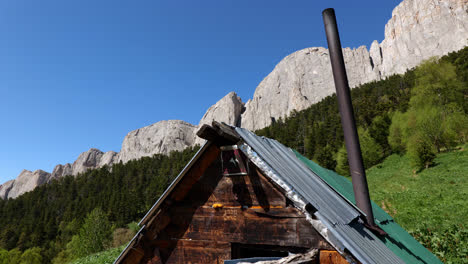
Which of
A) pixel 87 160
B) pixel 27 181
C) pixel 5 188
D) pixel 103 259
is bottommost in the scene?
pixel 103 259

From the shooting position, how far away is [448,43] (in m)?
118

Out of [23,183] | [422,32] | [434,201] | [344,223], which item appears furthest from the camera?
[23,183]

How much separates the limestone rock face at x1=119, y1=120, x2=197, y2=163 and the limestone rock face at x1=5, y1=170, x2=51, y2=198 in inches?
1945

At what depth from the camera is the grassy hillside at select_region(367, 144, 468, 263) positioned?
13.2 metres

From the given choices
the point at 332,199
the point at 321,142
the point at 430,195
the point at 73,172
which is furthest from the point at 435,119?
the point at 73,172

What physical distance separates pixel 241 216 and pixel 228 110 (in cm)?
15774

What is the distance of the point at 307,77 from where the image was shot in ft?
516

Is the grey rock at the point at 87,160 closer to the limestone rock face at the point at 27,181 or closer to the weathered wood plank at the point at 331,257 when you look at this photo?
the limestone rock face at the point at 27,181

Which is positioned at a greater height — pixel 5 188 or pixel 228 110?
pixel 228 110

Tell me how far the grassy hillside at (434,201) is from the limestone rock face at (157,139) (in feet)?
458

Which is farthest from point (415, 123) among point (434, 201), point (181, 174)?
point (181, 174)

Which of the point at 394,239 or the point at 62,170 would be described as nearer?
the point at 394,239

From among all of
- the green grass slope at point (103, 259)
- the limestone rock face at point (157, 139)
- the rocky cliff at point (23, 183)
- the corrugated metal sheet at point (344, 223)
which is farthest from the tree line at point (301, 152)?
the rocky cliff at point (23, 183)

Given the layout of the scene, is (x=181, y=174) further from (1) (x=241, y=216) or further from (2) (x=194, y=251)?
(2) (x=194, y=251)
